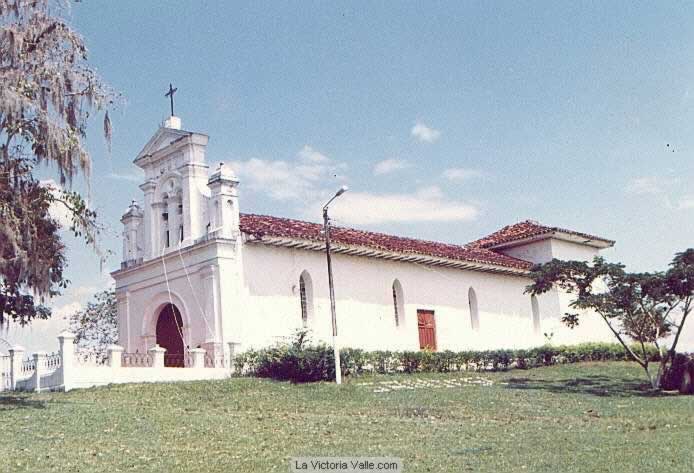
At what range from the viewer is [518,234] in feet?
133

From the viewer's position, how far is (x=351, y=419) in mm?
17281

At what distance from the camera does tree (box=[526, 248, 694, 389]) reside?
80.5 feet

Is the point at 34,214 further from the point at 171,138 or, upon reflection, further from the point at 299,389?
the point at 171,138

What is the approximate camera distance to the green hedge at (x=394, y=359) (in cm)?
2528

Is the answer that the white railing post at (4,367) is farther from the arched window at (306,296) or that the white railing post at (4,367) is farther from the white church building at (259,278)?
the arched window at (306,296)

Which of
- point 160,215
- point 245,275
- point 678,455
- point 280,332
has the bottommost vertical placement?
point 678,455

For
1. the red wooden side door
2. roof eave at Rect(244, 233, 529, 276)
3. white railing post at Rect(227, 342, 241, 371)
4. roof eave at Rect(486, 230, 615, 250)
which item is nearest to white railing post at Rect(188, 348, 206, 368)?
white railing post at Rect(227, 342, 241, 371)

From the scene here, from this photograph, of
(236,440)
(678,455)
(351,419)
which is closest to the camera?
(678,455)

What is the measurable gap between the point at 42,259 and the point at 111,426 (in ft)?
16.6

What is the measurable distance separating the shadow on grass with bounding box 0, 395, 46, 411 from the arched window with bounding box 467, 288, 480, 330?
19892 mm

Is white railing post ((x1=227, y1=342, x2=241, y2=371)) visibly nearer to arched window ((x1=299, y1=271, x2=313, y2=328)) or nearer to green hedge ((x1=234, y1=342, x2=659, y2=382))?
green hedge ((x1=234, y1=342, x2=659, y2=382))

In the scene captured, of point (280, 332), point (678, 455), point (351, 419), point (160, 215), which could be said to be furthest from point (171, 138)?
point (678, 455)

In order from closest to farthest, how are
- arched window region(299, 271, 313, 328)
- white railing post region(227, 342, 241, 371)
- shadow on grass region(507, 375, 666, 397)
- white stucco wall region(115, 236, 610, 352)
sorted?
shadow on grass region(507, 375, 666, 397) → white railing post region(227, 342, 241, 371) → white stucco wall region(115, 236, 610, 352) → arched window region(299, 271, 313, 328)

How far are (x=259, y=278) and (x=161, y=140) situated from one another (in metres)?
6.38
